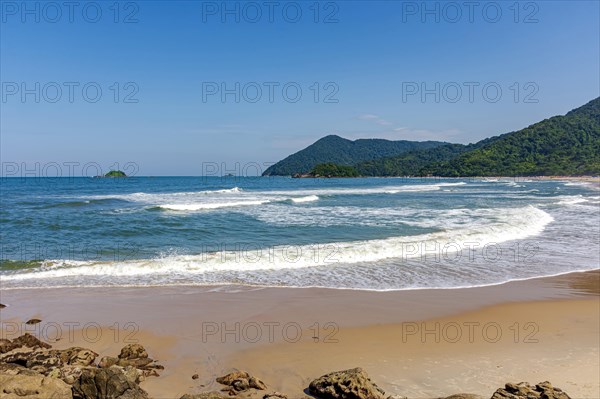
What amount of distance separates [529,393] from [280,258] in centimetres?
866

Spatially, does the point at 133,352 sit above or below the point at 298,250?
below

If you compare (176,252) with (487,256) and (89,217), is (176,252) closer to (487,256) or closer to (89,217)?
(487,256)

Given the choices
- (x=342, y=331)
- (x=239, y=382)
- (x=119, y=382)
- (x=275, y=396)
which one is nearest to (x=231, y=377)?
(x=239, y=382)

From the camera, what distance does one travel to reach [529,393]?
4.16 metres

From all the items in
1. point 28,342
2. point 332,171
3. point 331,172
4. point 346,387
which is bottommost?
point 28,342

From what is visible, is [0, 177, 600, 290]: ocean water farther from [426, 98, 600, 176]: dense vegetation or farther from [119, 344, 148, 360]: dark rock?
[426, 98, 600, 176]: dense vegetation

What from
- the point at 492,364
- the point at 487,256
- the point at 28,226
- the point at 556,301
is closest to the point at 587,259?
the point at 487,256

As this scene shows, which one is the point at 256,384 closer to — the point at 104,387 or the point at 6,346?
the point at 104,387

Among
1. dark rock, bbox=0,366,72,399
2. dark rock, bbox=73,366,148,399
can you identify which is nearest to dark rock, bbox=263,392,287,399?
dark rock, bbox=73,366,148,399

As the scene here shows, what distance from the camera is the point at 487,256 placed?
1252 cm

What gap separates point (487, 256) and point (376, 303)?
618 cm

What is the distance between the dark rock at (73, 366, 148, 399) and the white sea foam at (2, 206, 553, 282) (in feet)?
21.5

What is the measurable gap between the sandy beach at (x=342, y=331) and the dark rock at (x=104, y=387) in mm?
532

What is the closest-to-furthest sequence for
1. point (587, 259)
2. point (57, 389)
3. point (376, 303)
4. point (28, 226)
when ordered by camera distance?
point (57, 389) < point (376, 303) < point (587, 259) < point (28, 226)
